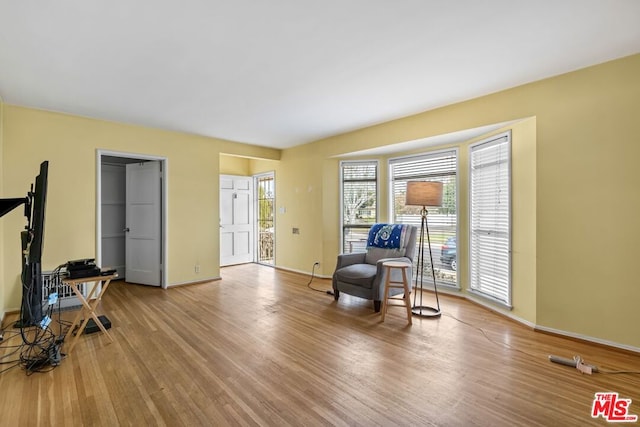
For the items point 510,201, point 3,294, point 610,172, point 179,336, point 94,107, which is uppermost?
point 94,107

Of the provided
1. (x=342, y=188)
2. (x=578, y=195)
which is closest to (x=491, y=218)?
(x=578, y=195)

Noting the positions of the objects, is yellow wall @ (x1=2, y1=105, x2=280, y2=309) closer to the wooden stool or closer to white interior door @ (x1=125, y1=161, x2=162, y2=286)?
white interior door @ (x1=125, y1=161, x2=162, y2=286)

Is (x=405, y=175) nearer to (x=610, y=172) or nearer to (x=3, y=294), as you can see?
(x=610, y=172)

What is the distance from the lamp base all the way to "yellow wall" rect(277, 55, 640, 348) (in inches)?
33.1

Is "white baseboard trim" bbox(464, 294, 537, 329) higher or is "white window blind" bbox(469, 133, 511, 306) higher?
"white window blind" bbox(469, 133, 511, 306)

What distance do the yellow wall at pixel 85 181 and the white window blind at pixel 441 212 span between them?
342 cm

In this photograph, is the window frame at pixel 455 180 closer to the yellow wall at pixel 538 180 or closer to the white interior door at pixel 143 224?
the yellow wall at pixel 538 180

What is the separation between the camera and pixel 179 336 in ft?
9.79

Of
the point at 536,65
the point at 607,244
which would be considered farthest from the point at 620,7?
the point at 607,244

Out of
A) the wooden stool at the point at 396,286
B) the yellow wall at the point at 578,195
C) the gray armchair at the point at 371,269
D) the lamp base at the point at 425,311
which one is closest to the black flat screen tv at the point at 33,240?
the gray armchair at the point at 371,269

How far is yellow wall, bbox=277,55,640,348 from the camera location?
8.48 ft

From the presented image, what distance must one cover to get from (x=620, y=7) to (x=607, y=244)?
1903 millimetres

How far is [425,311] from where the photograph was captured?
12.1 feet

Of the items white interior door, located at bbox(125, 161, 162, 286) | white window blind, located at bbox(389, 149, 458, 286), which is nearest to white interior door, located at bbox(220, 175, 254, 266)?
white interior door, located at bbox(125, 161, 162, 286)
